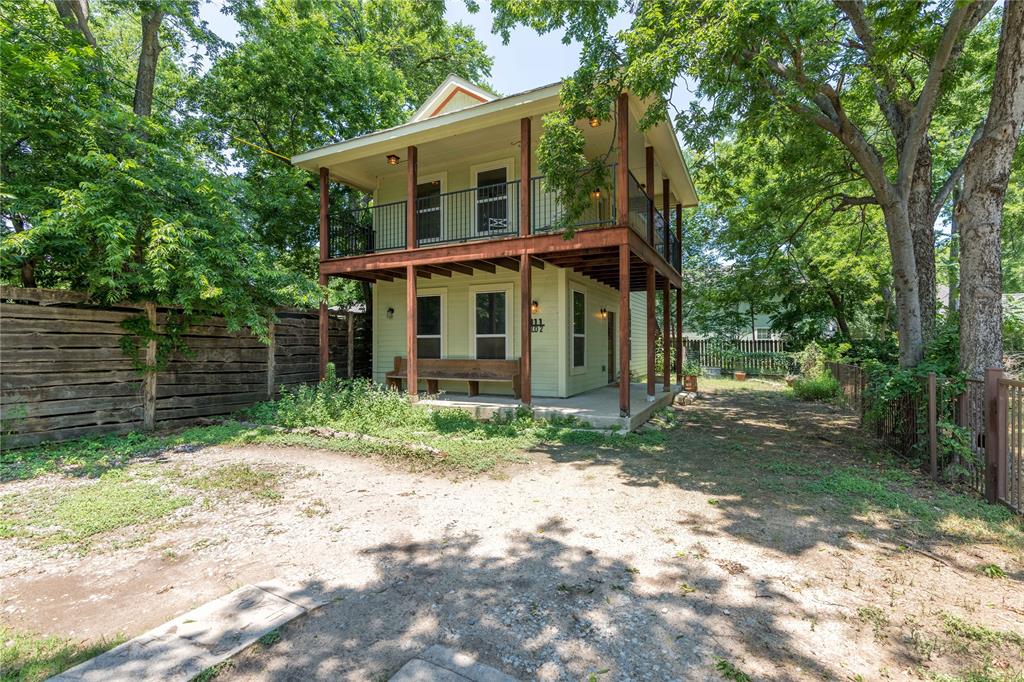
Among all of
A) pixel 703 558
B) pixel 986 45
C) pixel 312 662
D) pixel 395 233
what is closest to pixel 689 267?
pixel 986 45

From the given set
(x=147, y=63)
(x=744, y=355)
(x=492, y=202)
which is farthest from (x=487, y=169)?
(x=744, y=355)

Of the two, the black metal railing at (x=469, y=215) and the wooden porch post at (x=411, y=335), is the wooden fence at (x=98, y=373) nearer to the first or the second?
the wooden porch post at (x=411, y=335)

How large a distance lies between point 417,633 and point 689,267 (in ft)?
103

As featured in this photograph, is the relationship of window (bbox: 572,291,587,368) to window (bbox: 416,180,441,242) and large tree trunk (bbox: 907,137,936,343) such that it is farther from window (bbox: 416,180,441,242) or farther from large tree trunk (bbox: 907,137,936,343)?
large tree trunk (bbox: 907,137,936,343)

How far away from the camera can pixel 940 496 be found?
4.38 meters

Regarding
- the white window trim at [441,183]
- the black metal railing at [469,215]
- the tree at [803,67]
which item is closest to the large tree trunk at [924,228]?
the tree at [803,67]

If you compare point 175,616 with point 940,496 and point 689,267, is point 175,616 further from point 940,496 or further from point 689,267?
point 689,267

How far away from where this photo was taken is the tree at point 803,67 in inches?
204

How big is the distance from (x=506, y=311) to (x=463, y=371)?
6.64ft

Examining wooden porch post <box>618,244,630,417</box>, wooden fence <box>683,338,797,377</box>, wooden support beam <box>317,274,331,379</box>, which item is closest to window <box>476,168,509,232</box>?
wooden porch post <box>618,244,630,417</box>

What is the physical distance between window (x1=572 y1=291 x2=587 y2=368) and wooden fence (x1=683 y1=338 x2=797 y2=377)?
11.9 metres

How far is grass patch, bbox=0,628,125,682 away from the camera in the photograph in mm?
2035

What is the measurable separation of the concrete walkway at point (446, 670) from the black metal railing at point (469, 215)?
28.7 ft

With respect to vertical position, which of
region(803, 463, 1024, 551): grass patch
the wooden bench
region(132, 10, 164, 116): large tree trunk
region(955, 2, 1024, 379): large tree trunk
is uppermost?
region(132, 10, 164, 116): large tree trunk
